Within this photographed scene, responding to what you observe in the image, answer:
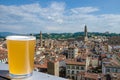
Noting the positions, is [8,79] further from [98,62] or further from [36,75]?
[98,62]

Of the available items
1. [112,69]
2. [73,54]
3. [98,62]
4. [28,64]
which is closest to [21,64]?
[28,64]

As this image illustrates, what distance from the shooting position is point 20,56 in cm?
61

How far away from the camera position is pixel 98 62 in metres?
14.5

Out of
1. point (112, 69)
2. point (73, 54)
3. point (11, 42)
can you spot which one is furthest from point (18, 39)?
point (73, 54)

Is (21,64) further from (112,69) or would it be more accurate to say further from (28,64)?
(112,69)

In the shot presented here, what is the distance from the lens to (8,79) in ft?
1.97

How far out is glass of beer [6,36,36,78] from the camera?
1.98 ft

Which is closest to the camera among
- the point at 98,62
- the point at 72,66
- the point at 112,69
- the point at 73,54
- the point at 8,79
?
the point at 8,79

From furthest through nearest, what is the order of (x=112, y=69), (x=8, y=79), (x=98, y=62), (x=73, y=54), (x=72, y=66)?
(x=73, y=54) < (x=98, y=62) < (x=72, y=66) < (x=112, y=69) < (x=8, y=79)

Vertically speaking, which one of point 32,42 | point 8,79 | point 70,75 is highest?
point 32,42

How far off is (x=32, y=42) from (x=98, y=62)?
14158 millimetres

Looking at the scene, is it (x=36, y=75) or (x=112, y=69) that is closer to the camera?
(x=36, y=75)

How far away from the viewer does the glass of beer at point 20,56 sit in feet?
1.98

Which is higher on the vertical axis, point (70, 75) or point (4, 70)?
point (4, 70)
